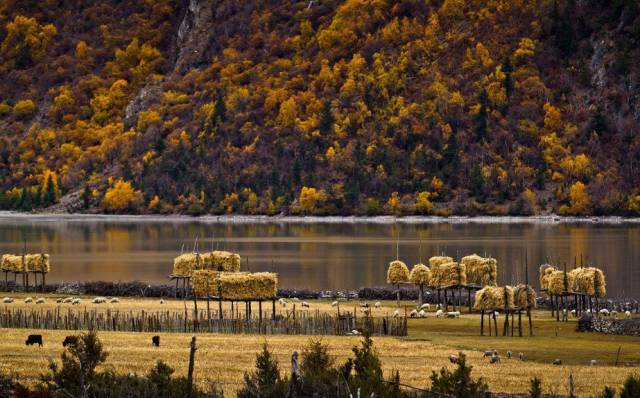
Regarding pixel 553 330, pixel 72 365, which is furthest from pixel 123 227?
pixel 72 365

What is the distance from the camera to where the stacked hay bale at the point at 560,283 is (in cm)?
6312

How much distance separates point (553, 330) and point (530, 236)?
281 feet

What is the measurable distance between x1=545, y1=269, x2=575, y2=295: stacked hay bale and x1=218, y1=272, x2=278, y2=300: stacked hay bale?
557 inches

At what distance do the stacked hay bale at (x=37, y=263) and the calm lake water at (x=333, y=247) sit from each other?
260 inches

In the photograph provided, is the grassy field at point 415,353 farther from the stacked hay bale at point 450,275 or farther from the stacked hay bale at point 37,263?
the stacked hay bale at point 37,263

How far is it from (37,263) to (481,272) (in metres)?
29.0

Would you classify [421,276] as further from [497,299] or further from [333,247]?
[333,247]

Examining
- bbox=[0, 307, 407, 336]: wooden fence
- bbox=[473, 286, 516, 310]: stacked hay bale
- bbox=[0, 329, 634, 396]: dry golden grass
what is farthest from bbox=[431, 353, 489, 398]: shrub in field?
bbox=[473, 286, 516, 310]: stacked hay bale

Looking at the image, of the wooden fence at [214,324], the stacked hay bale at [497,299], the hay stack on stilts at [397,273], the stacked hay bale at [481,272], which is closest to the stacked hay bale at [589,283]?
the stacked hay bale at [481,272]

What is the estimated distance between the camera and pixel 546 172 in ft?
655

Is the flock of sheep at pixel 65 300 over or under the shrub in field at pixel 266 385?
under

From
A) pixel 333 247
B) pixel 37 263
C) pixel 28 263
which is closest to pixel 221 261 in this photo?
pixel 37 263

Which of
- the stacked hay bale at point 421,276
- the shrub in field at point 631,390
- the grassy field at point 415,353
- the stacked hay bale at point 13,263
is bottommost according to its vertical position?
the grassy field at point 415,353

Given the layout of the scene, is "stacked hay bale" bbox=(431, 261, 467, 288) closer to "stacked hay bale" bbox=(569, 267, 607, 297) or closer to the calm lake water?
"stacked hay bale" bbox=(569, 267, 607, 297)
